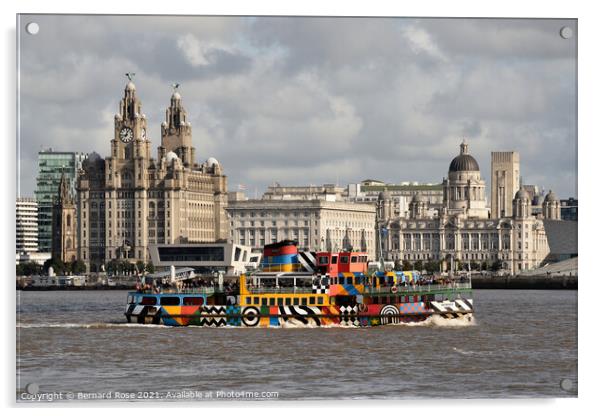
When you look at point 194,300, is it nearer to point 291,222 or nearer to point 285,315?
point 285,315

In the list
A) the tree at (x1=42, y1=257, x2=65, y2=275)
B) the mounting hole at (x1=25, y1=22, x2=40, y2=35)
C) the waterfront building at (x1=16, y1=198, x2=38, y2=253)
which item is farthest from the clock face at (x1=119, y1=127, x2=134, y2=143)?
the mounting hole at (x1=25, y1=22, x2=40, y2=35)

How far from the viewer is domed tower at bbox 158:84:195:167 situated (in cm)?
19388

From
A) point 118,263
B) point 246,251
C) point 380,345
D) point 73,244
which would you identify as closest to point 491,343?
point 380,345

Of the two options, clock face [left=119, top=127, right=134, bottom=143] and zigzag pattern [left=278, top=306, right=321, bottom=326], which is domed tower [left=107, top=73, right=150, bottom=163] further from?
zigzag pattern [left=278, top=306, right=321, bottom=326]

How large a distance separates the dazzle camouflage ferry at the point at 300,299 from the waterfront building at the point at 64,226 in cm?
13443

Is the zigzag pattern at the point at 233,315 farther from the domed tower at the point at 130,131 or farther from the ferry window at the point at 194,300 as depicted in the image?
the domed tower at the point at 130,131

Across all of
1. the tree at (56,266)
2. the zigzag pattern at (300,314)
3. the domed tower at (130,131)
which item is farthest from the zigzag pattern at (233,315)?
the domed tower at (130,131)

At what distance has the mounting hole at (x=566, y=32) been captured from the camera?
27172mm

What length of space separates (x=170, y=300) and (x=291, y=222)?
13118 cm

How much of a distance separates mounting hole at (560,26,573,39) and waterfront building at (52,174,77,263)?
6456 inches

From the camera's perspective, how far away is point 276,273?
5450 centimetres

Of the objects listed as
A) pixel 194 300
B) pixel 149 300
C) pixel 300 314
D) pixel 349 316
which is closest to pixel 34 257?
pixel 149 300

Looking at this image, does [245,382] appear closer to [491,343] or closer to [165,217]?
[491,343]

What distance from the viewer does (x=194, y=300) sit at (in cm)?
5497
